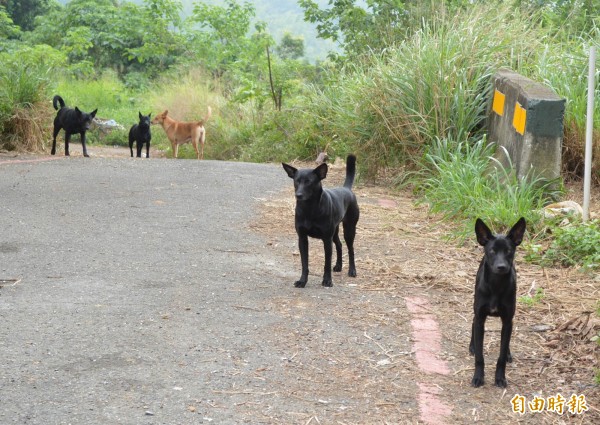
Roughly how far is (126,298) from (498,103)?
218 inches

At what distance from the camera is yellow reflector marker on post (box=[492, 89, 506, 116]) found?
9.73 meters

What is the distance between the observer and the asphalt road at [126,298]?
4289 mm

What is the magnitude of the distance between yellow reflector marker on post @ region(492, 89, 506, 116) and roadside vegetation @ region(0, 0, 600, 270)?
409mm

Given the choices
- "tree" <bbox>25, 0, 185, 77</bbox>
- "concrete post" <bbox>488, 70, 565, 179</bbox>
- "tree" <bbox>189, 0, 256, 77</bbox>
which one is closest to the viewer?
"concrete post" <bbox>488, 70, 565, 179</bbox>

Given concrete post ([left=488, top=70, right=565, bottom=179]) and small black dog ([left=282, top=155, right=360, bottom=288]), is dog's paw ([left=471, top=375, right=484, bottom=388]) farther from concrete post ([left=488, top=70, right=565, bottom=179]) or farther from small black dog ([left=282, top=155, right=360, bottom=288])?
concrete post ([left=488, top=70, right=565, bottom=179])

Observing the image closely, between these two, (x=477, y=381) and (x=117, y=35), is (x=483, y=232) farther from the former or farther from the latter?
(x=117, y=35)

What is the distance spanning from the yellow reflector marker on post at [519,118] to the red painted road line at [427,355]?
9.64ft

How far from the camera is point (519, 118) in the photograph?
8.68 m

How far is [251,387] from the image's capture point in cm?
446

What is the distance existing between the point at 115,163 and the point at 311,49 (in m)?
43.5

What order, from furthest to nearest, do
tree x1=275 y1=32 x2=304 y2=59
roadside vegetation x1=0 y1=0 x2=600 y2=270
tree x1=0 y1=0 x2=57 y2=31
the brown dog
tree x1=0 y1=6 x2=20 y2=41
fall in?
1. tree x1=275 y1=32 x2=304 y2=59
2. tree x1=0 y1=0 x2=57 y2=31
3. tree x1=0 y1=6 x2=20 y2=41
4. the brown dog
5. roadside vegetation x1=0 y1=0 x2=600 y2=270

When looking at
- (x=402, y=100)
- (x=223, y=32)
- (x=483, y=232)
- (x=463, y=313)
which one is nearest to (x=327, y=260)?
(x=463, y=313)

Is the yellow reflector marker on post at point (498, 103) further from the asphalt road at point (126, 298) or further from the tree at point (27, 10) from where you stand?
the tree at point (27, 10)

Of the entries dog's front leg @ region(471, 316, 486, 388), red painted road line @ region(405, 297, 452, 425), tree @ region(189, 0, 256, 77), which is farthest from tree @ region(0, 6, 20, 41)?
dog's front leg @ region(471, 316, 486, 388)
